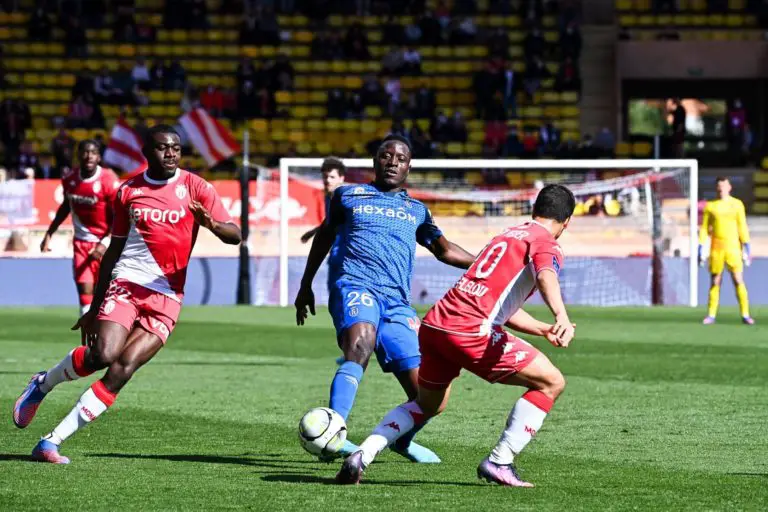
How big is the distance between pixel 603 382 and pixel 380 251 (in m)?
5.57

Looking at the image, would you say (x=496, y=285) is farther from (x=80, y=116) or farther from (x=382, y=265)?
(x=80, y=116)

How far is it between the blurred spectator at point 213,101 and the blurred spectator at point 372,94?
3147mm

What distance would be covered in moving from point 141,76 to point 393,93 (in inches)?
222

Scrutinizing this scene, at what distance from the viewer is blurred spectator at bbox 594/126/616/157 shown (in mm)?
31984

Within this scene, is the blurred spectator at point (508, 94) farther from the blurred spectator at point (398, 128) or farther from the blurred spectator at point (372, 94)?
the blurred spectator at point (372, 94)

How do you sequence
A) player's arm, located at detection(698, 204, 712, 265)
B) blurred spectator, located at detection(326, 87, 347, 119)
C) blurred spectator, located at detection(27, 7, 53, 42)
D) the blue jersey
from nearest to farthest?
the blue jersey, player's arm, located at detection(698, 204, 712, 265), blurred spectator, located at detection(326, 87, 347, 119), blurred spectator, located at detection(27, 7, 53, 42)

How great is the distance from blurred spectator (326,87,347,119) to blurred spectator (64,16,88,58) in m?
5.84

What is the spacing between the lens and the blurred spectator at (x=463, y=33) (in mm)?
35250

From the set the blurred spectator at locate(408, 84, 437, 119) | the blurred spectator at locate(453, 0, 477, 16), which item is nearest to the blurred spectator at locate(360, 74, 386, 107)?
the blurred spectator at locate(408, 84, 437, 119)

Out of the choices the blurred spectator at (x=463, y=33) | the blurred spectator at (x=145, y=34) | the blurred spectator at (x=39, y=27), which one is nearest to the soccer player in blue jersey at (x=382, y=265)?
the blurred spectator at (x=463, y=33)

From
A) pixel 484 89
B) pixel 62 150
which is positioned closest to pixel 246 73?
pixel 62 150

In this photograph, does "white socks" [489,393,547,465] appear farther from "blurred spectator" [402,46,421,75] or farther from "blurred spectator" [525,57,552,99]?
"blurred spectator" [402,46,421,75]

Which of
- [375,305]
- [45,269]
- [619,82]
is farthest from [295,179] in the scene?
[375,305]

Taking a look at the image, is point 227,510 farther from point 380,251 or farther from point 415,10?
point 415,10
